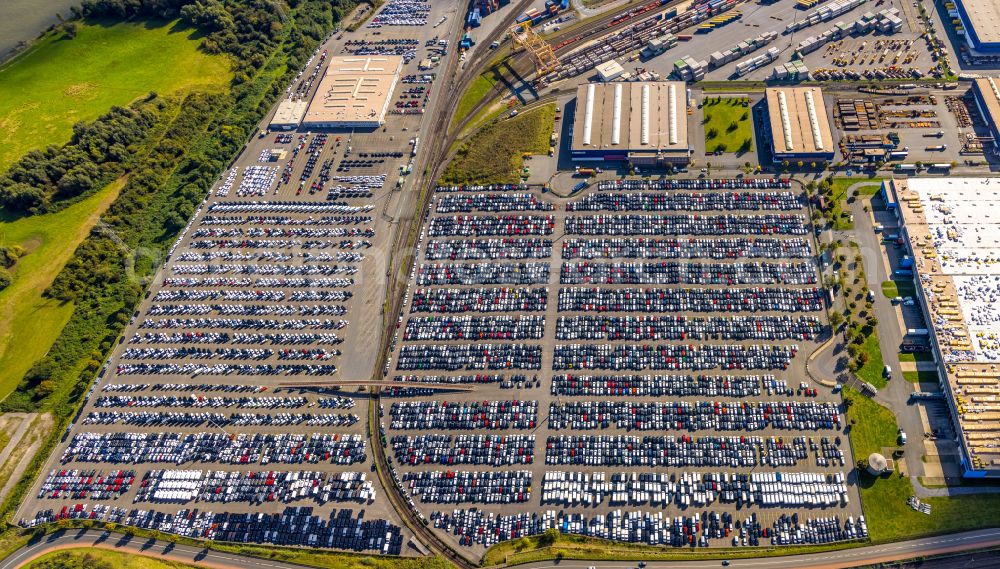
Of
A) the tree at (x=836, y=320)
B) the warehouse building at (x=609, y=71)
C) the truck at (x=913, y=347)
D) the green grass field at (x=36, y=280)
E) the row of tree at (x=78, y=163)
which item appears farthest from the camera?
the warehouse building at (x=609, y=71)

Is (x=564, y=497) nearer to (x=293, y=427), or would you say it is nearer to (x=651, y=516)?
(x=651, y=516)

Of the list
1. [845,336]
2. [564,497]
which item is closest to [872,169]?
[845,336]

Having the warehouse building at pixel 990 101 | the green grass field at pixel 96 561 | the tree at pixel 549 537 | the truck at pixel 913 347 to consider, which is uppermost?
the warehouse building at pixel 990 101

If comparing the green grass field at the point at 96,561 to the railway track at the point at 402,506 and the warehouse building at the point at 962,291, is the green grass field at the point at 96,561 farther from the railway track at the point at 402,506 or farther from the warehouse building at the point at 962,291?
the warehouse building at the point at 962,291

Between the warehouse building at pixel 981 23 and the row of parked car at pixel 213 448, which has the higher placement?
the warehouse building at pixel 981 23

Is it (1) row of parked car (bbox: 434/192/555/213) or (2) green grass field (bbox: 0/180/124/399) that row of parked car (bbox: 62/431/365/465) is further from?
(1) row of parked car (bbox: 434/192/555/213)

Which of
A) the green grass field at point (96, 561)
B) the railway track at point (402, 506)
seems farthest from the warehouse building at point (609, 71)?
the green grass field at point (96, 561)

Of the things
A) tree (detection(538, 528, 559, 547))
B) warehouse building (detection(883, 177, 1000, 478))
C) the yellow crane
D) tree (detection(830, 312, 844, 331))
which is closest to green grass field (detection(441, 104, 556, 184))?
the yellow crane
